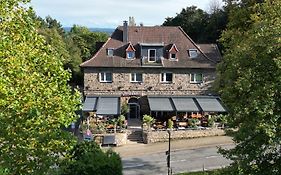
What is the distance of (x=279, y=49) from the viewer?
1609cm

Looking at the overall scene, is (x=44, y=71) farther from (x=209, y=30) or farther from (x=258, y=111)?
(x=209, y=30)

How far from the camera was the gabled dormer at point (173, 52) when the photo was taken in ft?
147

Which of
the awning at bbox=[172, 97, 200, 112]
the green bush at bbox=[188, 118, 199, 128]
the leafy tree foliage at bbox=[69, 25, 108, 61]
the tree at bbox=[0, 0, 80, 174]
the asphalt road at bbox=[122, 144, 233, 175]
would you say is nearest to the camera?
the tree at bbox=[0, 0, 80, 174]

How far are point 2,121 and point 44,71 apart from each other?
2.06 metres

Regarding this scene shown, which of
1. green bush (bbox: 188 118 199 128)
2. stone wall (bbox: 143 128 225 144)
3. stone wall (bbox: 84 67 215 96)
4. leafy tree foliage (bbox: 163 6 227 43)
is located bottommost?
stone wall (bbox: 143 128 225 144)

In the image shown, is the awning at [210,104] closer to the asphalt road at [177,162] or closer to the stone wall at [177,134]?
the stone wall at [177,134]

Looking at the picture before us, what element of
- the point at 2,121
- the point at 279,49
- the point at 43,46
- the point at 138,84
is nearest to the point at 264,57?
the point at 279,49

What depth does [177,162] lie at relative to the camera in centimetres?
3189

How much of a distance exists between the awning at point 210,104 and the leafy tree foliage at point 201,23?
18.2 meters

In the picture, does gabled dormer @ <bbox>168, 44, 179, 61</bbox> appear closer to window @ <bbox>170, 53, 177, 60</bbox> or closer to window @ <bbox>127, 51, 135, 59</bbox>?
window @ <bbox>170, 53, 177, 60</bbox>

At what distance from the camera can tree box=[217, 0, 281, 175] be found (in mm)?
15625

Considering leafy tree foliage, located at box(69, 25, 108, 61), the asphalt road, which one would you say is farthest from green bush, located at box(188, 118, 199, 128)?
leafy tree foliage, located at box(69, 25, 108, 61)

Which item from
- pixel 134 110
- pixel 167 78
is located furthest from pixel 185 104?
pixel 134 110

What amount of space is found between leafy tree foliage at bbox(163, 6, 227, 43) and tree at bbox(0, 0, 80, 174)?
156 ft
